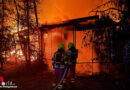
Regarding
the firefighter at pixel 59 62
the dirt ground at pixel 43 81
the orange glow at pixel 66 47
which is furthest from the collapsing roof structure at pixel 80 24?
the dirt ground at pixel 43 81

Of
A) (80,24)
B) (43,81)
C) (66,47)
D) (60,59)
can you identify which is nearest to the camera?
(60,59)

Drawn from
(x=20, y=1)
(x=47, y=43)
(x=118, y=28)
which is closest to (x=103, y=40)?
(x=118, y=28)

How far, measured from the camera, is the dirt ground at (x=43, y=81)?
5.30m

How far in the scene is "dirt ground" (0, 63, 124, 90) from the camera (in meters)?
5.30

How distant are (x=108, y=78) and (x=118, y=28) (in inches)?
109

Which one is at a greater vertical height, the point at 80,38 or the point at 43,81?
the point at 80,38

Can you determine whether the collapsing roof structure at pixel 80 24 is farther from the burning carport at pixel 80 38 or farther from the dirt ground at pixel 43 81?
the dirt ground at pixel 43 81

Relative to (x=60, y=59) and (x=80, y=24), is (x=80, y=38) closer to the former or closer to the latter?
(x=80, y=24)

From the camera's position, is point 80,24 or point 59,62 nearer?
point 59,62

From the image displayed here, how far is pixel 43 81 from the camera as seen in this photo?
6312mm

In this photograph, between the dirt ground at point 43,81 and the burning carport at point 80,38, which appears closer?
the dirt ground at point 43,81

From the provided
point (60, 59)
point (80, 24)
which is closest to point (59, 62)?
point (60, 59)

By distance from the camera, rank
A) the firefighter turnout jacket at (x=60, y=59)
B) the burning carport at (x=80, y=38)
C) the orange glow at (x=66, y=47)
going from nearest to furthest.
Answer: the firefighter turnout jacket at (x=60, y=59) < the burning carport at (x=80, y=38) < the orange glow at (x=66, y=47)

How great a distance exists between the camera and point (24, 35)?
25.4ft
